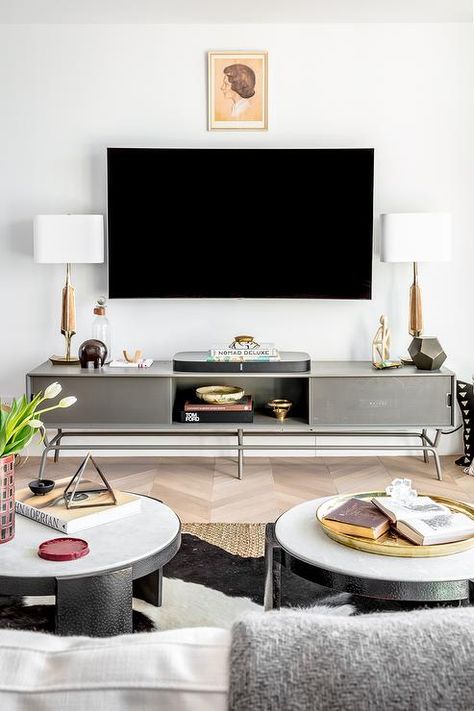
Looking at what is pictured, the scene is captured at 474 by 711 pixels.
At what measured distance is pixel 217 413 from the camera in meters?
4.12

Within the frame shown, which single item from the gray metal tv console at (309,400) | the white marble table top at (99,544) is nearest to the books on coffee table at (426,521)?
the white marble table top at (99,544)

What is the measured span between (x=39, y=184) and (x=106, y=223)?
0.42 metres

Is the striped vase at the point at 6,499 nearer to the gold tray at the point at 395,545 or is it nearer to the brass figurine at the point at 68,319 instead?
the gold tray at the point at 395,545

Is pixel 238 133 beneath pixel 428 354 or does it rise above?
above

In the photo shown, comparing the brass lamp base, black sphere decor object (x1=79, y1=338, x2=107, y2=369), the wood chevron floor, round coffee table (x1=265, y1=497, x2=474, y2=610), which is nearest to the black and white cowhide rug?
round coffee table (x1=265, y1=497, x2=474, y2=610)

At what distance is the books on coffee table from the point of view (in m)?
2.08

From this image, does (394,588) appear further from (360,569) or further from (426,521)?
(426,521)

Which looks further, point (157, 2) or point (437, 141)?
point (437, 141)

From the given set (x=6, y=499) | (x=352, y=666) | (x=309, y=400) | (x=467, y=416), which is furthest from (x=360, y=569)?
(x=467, y=416)

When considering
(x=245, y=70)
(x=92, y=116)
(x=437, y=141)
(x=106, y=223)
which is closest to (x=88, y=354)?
(x=106, y=223)

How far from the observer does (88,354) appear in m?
4.16

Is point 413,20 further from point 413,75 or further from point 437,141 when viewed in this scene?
point 437,141

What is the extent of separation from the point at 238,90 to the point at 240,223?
0.71 m

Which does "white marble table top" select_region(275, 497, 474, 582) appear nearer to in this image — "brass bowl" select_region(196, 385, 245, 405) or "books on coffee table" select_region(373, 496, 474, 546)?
"books on coffee table" select_region(373, 496, 474, 546)
